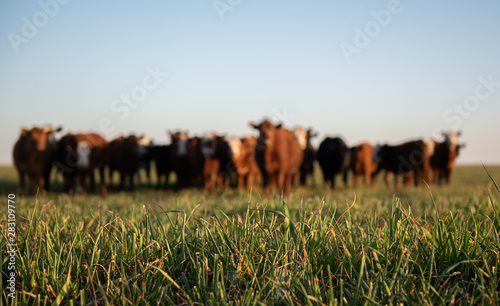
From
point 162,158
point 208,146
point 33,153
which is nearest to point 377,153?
point 208,146

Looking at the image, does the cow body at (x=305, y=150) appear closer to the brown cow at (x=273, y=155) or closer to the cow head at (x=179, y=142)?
the brown cow at (x=273, y=155)

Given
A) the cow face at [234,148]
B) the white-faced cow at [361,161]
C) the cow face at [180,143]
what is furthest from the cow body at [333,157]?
the cow face at [180,143]

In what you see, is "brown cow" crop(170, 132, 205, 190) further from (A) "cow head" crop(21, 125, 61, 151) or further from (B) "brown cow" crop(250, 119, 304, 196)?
(A) "cow head" crop(21, 125, 61, 151)

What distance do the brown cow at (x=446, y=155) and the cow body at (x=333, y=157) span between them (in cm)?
580

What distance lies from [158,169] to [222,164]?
4.43 metres

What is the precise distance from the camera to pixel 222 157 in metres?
13.4

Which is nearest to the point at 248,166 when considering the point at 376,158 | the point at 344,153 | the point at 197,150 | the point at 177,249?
the point at 197,150

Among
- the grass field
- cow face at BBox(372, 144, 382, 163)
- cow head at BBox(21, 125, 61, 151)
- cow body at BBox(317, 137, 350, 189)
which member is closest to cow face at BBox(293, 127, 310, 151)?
cow body at BBox(317, 137, 350, 189)

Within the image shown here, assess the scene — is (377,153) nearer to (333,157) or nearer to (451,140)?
(451,140)

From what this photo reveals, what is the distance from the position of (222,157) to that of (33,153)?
19.5 feet

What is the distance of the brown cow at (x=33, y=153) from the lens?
34.4 feet

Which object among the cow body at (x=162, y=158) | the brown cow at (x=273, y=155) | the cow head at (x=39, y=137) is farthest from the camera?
the cow body at (x=162, y=158)

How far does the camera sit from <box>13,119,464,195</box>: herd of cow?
1012 centimetres

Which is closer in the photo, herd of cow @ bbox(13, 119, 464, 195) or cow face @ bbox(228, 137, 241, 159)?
herd of cow @ bbox(13, 119, 464, 195)
